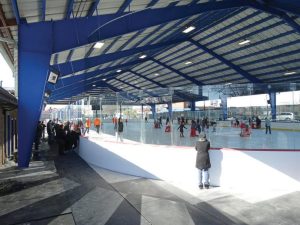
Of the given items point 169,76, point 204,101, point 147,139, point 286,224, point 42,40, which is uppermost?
point 169,76

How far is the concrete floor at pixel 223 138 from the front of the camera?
8977 mm

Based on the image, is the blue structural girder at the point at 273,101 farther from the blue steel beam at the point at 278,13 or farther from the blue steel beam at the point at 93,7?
the blue steel beam at the point at 278,13

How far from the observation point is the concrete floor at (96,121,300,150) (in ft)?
29.5

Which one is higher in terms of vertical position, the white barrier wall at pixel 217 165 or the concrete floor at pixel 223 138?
the concrete floor at pixel 223 138

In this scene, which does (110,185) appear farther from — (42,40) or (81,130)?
(81,130)

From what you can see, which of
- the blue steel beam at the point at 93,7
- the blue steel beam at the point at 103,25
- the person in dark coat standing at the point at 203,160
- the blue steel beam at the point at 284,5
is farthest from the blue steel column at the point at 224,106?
the blue steel beam at the point at 284,5

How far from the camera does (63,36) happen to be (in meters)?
10.9

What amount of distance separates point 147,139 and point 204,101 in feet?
8.30

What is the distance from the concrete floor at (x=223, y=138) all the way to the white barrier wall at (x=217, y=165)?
495 millimetres

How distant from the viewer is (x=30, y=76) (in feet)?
36.8

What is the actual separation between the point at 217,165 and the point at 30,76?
25.0 feet

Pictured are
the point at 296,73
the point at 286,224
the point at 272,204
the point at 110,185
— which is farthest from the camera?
the point at 296,73

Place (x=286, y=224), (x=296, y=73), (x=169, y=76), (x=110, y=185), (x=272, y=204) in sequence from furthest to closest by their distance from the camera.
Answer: (x=169, y=76)
(x=296, y=73)
(x=110, y=185)
(x=272, y=204)
(x=286, y=224)

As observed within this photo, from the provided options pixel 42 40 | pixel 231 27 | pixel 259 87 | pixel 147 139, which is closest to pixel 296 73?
pixel 231 27
